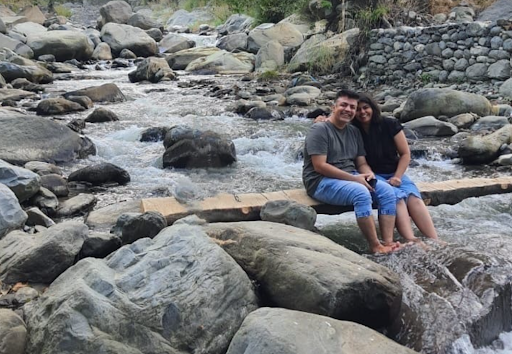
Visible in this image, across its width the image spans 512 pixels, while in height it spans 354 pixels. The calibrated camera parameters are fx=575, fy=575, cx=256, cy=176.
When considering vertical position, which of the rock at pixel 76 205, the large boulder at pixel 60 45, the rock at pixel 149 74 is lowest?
the rock at pixel 149 74

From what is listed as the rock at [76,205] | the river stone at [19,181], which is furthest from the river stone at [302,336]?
the river stone at [19,181]

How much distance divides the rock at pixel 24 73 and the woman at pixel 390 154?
12.6 meters

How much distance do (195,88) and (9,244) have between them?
11.8 metres

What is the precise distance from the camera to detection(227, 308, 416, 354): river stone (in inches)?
109

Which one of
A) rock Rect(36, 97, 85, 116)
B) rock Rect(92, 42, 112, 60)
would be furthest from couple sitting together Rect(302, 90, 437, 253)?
rock Rect(92, 42, 112, 60)

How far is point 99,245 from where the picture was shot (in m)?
4.22

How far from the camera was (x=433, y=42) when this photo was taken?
42.4 ft

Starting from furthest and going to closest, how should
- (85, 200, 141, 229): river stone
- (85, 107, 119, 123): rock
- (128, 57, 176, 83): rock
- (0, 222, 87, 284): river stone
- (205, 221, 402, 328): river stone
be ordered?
(128, 57, 176, 83): rock → (85, 107, 119, 123): rock → (85, 200, 141, 229): river stone → (0, 222, 87, 284): river stone → (205, 221, 402, 328): river stone

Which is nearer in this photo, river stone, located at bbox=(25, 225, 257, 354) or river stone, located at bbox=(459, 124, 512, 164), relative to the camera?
river stone, located at bbox=(25, 225, 257, 354)

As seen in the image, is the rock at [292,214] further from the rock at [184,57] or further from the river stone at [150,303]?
the rock at [184,57]

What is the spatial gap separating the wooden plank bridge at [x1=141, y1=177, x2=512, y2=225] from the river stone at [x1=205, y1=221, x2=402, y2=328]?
114 cm

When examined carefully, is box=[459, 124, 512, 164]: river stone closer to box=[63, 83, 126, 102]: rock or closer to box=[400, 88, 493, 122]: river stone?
box=[400, 88, 493, 122]: river stone

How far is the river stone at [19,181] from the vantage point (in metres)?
5.82

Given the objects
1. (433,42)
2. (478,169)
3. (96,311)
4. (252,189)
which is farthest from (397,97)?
(96,311)
